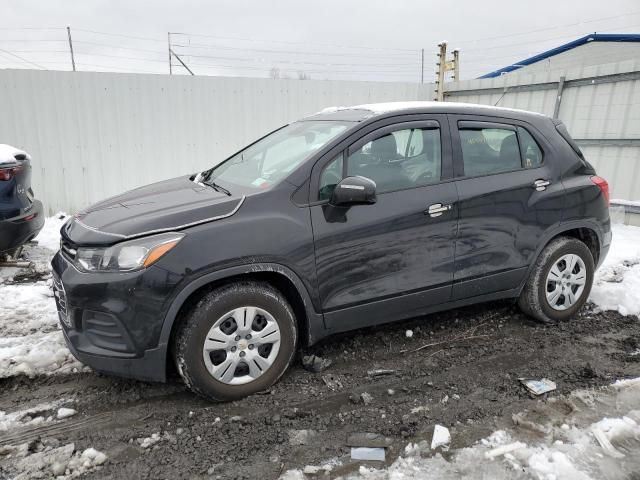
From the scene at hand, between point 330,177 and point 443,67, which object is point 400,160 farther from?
point 443,67

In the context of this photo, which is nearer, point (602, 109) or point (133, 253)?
point (133, 253)

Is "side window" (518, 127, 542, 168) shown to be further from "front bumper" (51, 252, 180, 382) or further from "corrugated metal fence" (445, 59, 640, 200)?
"corrugated metal fence" (445, 59, 640, 200)

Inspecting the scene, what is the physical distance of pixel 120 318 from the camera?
8.89 feet

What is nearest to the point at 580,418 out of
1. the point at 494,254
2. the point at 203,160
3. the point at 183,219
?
the point at 494,254

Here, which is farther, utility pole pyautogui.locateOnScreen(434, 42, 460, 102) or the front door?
utility pole pyautogui.locateOnScreen(434, 42, 460, 102)

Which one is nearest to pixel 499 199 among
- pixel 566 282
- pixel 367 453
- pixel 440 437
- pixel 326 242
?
pixel 566 282

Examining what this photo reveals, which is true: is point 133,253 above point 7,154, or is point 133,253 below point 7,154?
below

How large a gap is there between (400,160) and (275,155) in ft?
3.11

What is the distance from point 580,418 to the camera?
2855mm

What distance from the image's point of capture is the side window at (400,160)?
3.31m

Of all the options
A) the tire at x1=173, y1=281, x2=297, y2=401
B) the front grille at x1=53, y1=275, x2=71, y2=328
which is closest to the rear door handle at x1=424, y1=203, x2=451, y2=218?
the tire at x1=173, y1=281, x2=297, y2=401

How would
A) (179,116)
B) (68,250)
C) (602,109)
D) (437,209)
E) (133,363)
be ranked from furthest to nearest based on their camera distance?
(179,116), (602,109), (437,209), (68,250), (133,363)

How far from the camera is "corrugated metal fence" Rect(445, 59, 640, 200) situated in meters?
6.85

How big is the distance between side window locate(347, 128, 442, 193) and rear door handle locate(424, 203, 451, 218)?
0.18 m
